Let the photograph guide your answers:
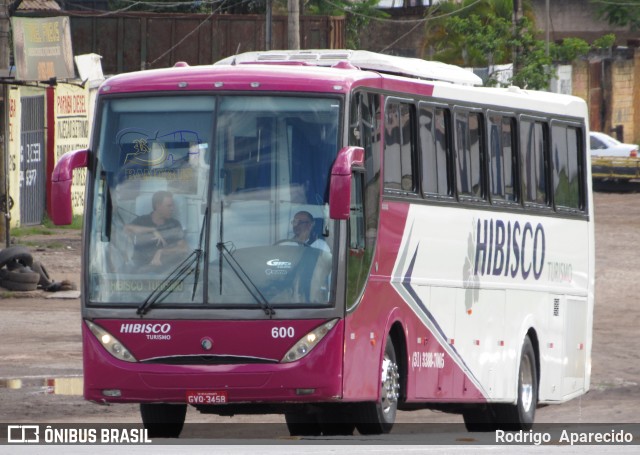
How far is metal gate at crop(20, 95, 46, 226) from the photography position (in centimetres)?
3500

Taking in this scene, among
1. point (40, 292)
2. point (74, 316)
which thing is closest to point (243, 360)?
point (74, 316)

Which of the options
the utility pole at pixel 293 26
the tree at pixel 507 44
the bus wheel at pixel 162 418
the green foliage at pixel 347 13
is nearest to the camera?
the bus wheel at pixel 162 418

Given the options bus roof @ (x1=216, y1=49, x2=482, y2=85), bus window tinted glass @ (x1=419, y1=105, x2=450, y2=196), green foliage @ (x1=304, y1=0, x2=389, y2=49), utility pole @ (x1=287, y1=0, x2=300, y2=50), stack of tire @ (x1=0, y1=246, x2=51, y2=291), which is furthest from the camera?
green foliage @ (x1=304, y1=0, x2=389, y2=49)

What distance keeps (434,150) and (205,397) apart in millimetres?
3424

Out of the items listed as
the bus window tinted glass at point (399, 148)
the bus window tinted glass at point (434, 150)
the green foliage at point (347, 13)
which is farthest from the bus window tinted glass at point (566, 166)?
the green foliage at point (347, 13)

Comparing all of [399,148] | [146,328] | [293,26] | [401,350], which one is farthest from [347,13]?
[146,328]

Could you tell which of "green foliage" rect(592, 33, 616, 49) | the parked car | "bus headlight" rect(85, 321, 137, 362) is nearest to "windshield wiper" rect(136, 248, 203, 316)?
"bus headlight" rect(85, 321, 137, 362)

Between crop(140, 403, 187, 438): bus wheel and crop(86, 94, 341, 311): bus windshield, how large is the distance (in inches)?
61.3

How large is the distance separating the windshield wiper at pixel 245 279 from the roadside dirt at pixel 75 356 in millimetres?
3832

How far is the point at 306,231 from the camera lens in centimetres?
1130

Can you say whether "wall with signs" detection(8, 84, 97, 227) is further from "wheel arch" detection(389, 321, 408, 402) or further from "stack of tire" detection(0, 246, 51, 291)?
"wheel arch" detection(389, 321, 408, 402)

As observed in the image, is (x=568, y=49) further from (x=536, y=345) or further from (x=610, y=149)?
(x=536, y=345)

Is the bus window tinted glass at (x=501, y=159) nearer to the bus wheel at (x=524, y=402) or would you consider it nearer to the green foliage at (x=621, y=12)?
the bus wheel at (x=524, y=402)

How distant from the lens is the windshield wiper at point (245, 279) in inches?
440
